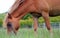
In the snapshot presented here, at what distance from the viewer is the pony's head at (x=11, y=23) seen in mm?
5047

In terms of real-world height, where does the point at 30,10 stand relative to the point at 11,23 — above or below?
above

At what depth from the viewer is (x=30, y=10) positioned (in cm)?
548

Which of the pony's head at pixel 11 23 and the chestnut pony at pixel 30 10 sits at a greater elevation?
the chestnut pony at pixel 30 10

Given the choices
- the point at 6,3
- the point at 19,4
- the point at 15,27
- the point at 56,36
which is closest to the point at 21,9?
the point at 19,4

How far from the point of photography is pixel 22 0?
17.6 feet

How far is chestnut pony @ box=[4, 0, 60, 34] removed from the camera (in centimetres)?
514

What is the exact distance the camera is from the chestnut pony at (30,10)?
5.14 metres

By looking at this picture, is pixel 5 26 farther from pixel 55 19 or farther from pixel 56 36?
pixel 55 19

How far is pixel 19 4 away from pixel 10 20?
44cm

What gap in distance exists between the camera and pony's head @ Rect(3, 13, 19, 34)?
16.6 feet

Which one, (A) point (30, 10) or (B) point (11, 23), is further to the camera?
(A) point (30, 10)

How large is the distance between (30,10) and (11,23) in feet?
1.92

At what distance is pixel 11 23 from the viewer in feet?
16.9

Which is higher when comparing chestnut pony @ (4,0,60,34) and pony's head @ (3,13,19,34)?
chestnut pony @ (4,0,60,34)
